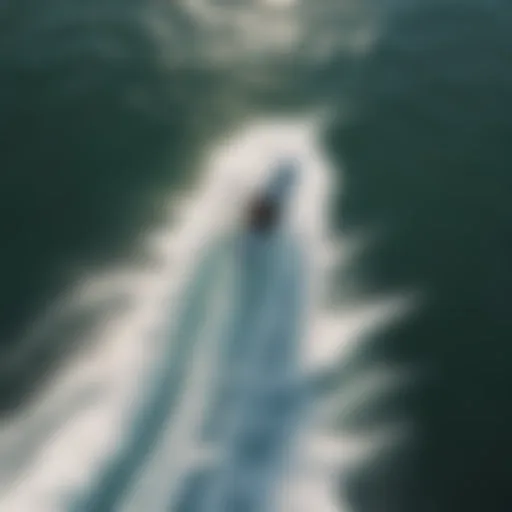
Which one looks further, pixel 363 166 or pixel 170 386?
pixel 363 166

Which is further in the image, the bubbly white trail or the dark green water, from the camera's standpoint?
the dark green water

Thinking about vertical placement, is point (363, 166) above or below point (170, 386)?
above

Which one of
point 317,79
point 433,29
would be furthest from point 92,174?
point 433,29

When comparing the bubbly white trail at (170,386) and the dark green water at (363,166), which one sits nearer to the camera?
the bubbly white trail at (170,386)

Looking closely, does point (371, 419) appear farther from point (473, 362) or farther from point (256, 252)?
point (256, 252)
